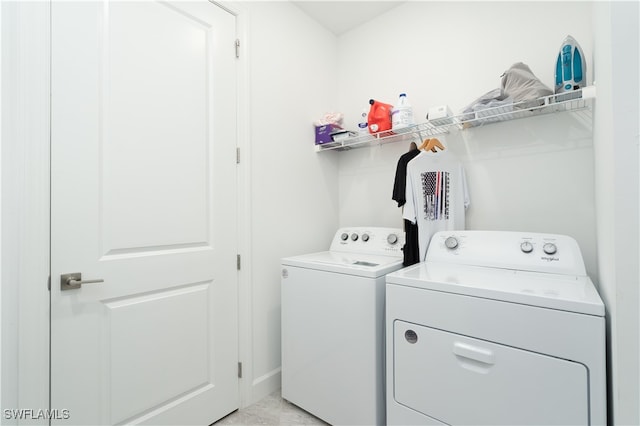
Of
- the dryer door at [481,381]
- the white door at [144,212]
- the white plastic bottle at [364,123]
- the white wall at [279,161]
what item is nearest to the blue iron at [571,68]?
the white plastic bottle at [364,123]

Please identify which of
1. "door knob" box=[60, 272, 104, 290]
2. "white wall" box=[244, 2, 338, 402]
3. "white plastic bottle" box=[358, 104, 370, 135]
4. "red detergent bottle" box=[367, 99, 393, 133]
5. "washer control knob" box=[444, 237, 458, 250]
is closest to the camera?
"door knob" box=[60, 272, 104, 290]

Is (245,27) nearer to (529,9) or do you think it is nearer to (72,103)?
(72,103)

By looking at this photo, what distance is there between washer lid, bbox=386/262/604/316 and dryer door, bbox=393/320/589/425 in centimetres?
17

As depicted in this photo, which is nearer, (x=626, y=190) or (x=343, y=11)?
(x=626, y=190)

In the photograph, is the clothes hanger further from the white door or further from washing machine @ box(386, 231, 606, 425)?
the white door

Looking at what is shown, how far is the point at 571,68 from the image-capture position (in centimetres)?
132

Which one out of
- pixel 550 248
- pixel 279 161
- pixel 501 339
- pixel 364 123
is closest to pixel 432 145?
pixel 364 123

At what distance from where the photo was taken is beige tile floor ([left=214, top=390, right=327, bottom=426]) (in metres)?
1.61

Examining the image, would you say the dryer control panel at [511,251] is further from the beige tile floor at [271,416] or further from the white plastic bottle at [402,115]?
the beige tile floor at [271,416]

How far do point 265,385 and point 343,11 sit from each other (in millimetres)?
2713

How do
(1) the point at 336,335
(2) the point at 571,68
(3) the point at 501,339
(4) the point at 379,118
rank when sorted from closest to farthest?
1. (3) the point at 501,339
2. (2) the point at 571,68
3. (1) the point at 336,335
4. (4) the point at 379,118

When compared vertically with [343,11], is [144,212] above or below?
below

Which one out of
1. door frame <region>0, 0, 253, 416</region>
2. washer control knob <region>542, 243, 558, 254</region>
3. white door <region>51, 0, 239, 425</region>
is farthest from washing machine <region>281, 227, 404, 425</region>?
door frame <region>0, 0, 253, 416</region>

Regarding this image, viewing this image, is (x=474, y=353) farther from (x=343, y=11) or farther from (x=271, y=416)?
(x=343, y=11)
